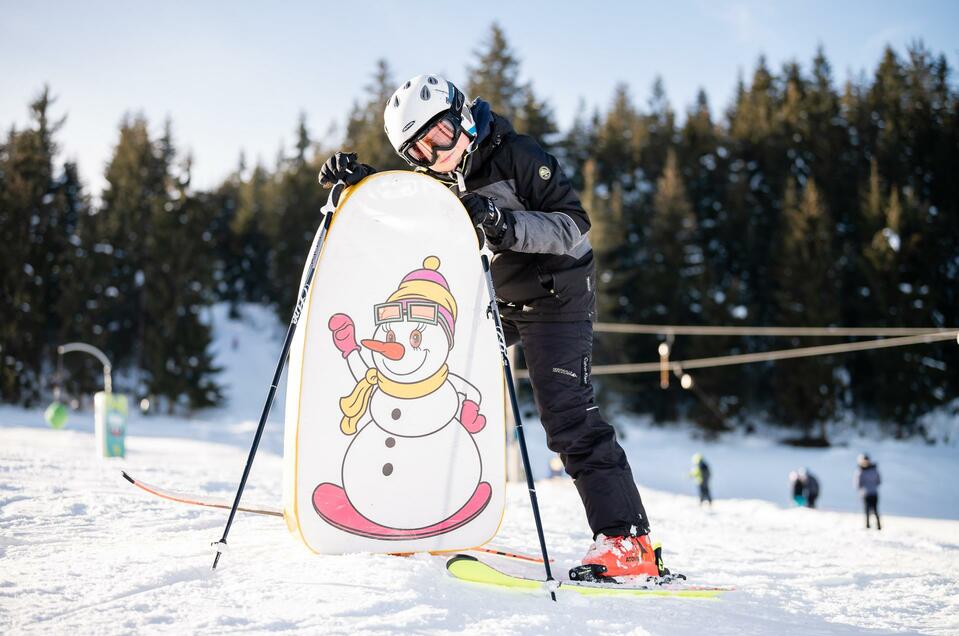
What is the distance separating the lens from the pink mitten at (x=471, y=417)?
2541 mm

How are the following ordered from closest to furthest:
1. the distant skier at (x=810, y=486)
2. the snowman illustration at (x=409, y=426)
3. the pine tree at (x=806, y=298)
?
the snowman illustration at (x=409, y=426) < the distant skier at (x=810, y=486) < the pine tree at (x=806, y=298)

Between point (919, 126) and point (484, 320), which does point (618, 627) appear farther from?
point (919, 126)

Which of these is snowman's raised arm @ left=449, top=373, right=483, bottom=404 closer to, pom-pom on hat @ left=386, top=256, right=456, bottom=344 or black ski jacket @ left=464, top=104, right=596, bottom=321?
pom-pom on hat @ left=386, top=256, right=456, bottom=344

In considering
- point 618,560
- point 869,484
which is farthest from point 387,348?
point 869,484

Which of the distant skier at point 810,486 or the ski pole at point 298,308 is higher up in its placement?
the ski pole at point 298,308

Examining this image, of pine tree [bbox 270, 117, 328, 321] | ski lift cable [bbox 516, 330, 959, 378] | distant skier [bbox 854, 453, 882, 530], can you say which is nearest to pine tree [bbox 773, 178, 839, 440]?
ski lift cable [bbox 516, 330, 959, 378]

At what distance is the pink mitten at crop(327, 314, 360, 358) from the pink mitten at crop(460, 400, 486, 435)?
1.65 feet

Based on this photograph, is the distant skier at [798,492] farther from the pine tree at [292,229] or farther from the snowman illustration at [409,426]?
the pine tree at [292,229]

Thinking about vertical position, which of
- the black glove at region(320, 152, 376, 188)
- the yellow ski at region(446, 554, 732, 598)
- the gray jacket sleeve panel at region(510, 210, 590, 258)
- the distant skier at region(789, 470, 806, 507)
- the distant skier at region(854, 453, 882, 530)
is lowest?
the distant skier at region(789, 470, 806, 507)

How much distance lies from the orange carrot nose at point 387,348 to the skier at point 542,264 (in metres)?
0.52

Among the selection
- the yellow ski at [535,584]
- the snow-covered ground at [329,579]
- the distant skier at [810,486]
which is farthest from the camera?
the distant skier at [810,486]

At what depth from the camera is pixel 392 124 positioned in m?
2.60

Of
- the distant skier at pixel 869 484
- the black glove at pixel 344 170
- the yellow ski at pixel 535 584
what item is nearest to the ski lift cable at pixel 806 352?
the distant skier at pixel 869 484

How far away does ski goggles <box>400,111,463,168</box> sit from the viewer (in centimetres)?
254
